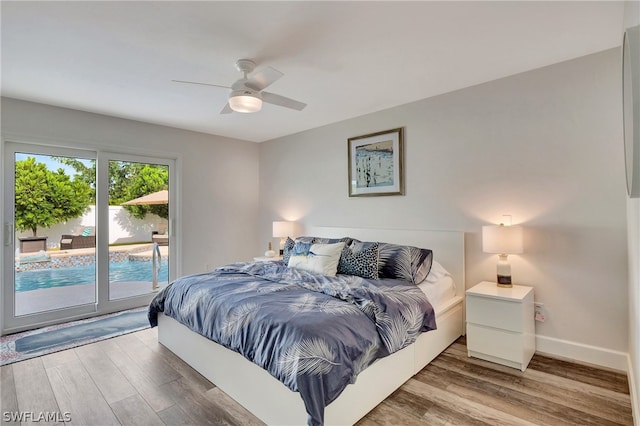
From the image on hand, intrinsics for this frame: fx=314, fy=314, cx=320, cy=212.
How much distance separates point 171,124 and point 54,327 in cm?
279

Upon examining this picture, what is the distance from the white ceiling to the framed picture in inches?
21.9

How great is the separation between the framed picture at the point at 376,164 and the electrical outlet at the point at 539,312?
169cm

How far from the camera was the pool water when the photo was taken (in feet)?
11.5

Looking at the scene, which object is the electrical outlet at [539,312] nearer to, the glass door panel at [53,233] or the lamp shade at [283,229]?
the lamp shade at [283,229]

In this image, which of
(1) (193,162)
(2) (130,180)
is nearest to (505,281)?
(1) (193,162)

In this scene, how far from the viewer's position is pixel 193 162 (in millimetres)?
4719

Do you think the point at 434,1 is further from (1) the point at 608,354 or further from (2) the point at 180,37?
(1) the point at 608,354

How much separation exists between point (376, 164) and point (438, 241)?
3.95ft

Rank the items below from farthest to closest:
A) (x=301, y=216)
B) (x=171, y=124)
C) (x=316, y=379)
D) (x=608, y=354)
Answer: (x=301, y=216)
(x=171, y=124)
(x=608, y=354)
(x=316, y=379)

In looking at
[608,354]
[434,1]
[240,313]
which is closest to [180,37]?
[434,1]

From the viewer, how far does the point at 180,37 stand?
2211mm

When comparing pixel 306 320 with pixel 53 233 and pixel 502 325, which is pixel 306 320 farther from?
pixel 53 233

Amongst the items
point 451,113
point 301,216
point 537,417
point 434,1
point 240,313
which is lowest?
point 537,417

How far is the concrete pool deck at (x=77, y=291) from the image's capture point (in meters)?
→ 3.50
